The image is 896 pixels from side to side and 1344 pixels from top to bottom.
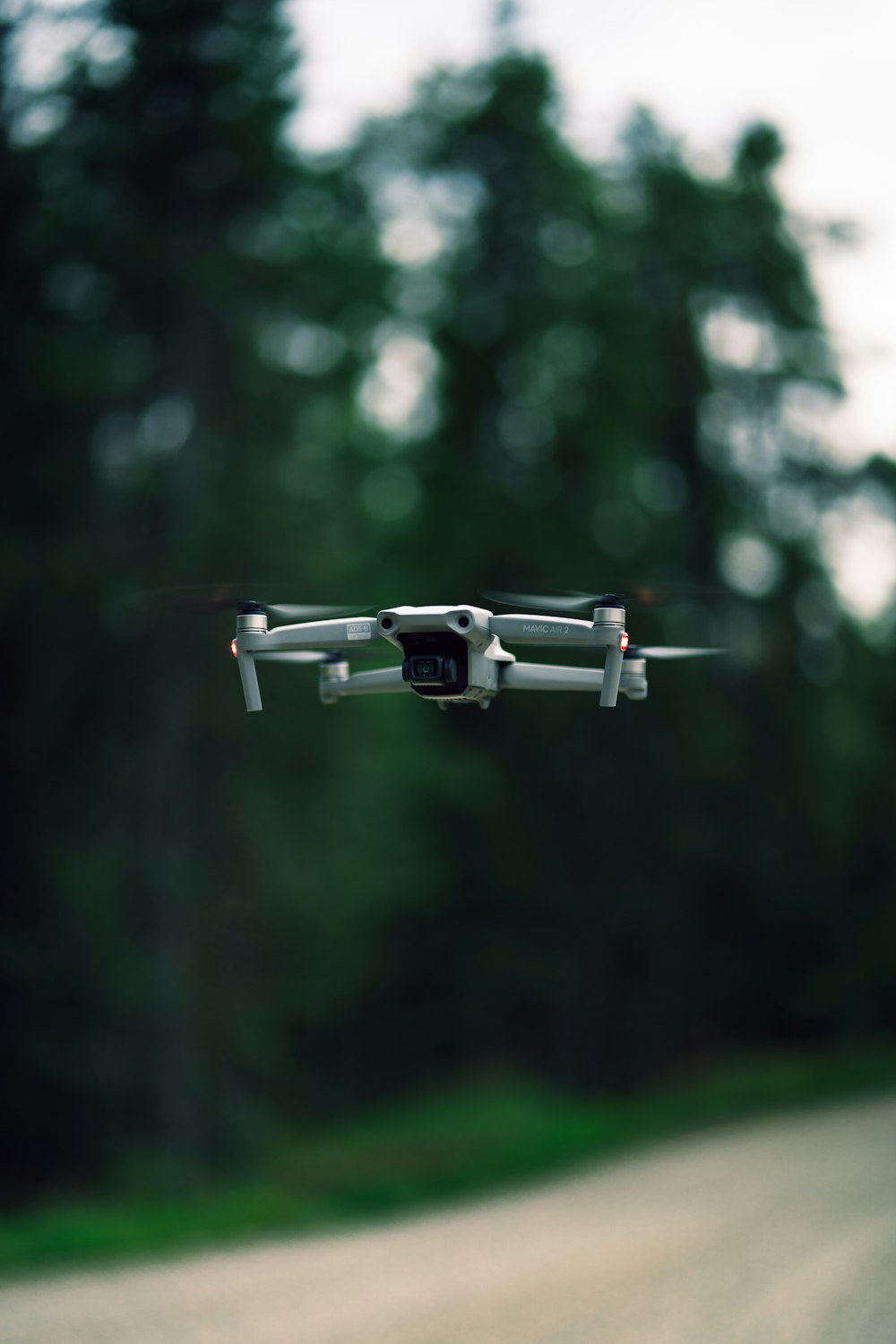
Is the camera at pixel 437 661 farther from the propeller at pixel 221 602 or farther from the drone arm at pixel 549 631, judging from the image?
the propeller at pixel 221 602

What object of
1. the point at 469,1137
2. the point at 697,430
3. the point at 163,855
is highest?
the point at 697,430

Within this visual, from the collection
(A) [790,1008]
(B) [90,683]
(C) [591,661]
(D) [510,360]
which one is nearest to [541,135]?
(D) [510,360]

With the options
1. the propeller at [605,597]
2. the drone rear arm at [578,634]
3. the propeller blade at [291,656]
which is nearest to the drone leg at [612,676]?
the drone rear arm at [578,634]

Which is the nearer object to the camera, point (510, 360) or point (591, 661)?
point (591, 661)

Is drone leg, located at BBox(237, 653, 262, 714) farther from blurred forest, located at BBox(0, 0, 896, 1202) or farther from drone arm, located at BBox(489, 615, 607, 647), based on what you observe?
blurred forest, located at BBox(0, 0, 896, 1202)

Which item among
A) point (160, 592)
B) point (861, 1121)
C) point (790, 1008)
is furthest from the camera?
point (790, 1008)

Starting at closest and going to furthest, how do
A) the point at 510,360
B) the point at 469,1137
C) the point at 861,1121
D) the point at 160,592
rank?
the point at 160,592
the point at 861,1121
the point at 469,1137
the point at 510,360

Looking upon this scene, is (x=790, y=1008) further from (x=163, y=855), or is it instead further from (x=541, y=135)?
(x=541, y=135)
